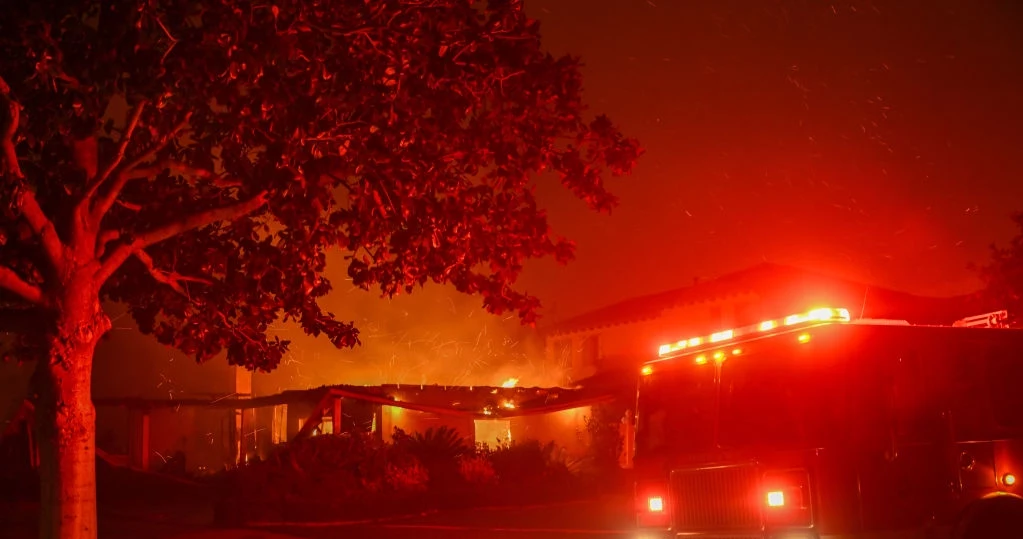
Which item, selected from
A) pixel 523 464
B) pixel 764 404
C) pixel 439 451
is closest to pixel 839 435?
pixel 764 404

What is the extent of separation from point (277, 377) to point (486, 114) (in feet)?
90.9

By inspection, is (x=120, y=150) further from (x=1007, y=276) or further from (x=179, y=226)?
(x=1007, y=276)

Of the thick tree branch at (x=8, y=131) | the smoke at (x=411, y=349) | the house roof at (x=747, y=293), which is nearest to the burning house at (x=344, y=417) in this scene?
the smoke at (x=411, y=349)

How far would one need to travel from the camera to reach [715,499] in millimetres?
8102

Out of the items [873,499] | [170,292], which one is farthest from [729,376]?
[170,292]

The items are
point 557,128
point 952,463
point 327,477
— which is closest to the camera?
point 952,463

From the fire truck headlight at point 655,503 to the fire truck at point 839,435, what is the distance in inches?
0.4

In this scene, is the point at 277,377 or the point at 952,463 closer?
the point at 952,463

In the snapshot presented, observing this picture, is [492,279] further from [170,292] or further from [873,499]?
[873,499]

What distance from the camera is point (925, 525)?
7672mm

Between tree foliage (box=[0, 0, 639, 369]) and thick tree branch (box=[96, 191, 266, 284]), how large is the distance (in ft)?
0.06

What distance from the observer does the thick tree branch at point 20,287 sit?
28.3 feet

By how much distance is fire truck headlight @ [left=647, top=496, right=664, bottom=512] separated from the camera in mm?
8633

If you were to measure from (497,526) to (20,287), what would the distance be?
10.5 metres
